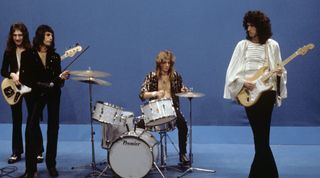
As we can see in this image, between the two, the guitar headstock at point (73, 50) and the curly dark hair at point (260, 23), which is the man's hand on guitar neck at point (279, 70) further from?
the guitar headstock at point (73, 50)

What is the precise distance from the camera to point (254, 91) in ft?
12.6

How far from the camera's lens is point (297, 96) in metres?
6.57

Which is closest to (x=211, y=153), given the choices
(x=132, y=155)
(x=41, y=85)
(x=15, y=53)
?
(x=132, y=155)

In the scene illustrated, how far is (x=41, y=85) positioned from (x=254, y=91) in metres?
2.05

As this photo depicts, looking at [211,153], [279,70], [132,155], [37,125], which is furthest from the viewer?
[211,153]

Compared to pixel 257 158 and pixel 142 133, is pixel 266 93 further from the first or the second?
pixel 142 133

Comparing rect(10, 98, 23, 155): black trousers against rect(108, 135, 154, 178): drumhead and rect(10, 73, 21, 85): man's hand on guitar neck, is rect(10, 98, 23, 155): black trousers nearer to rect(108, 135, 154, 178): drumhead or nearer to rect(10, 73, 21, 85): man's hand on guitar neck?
rect(10, 73, 21, 85): man's hand on guitar neck

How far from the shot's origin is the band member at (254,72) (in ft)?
12.6

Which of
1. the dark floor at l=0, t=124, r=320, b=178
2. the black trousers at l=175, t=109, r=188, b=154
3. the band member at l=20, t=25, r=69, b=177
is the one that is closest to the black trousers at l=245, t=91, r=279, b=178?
the dark floor at l=0, t=124, r=320, b=178

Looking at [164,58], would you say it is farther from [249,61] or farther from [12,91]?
[12,91]

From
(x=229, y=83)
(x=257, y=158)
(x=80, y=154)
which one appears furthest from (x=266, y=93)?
(x=80, y=154)

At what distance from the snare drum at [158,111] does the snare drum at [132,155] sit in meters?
0.21

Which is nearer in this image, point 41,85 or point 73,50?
point 41,85

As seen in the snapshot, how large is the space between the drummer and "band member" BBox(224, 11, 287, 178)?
1122 millimetres
